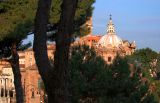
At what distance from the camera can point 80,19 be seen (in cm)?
1616

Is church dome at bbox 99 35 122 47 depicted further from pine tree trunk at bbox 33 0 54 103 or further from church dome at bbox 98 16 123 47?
pine tree trunk at bbox 33 0 54 103

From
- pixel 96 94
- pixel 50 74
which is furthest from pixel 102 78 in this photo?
pixel 50 74

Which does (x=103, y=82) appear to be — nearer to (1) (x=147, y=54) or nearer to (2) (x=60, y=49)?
(2) (x=60, y=49)

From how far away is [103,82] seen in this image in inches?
584

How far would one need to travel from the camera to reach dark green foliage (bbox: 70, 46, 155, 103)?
1473cm

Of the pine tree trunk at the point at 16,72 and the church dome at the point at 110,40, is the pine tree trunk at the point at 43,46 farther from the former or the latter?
the church dome at the point at 110,40

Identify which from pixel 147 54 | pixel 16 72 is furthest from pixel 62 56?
pixel 147 54

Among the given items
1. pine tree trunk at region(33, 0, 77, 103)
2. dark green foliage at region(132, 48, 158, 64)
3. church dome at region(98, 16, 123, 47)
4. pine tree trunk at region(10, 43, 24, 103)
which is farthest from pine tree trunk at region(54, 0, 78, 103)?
church dome at region(98, 16, 123, 47)

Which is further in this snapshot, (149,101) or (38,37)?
(149,101)

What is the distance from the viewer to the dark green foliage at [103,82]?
1473cm

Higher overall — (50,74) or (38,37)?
(38,37)

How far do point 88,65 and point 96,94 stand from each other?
33.1 inches

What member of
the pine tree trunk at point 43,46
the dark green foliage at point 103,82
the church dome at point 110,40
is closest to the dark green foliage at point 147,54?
the church dome at point 110,40

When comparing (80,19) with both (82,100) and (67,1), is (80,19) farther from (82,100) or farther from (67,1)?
(67,1)
